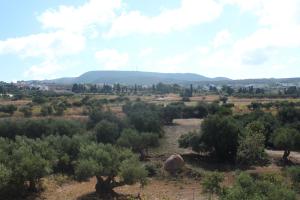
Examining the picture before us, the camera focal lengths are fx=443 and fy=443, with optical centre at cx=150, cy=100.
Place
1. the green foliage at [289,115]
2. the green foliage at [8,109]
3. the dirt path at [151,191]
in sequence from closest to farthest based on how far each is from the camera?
1. the dirt path at [151,191]
2. the green foliage at [289,115]
3. the green foliage at [8,109]

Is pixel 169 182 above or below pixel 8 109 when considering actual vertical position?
below

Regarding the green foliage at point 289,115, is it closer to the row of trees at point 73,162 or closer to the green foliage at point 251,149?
the green foliage at point 251,149

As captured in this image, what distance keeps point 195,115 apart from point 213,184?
81220 millimetres

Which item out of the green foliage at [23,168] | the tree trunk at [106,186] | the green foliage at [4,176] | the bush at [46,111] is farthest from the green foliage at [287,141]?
the bush at [46,111]

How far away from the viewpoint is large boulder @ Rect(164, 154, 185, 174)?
53781mm

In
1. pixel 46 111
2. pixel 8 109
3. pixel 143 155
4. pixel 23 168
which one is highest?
pixel 23 168

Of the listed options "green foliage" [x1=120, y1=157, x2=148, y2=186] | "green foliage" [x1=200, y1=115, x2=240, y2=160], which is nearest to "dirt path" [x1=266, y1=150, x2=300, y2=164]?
"green foliage" [x1=200, y1=115, x2=240, y2=160]

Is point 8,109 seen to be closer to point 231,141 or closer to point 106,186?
point 231,141

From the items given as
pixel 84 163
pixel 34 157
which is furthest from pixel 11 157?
pixel 84 163

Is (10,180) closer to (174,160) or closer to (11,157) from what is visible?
(11,157)

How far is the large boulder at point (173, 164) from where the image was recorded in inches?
2117

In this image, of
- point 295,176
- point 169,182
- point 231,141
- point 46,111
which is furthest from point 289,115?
point 46,111

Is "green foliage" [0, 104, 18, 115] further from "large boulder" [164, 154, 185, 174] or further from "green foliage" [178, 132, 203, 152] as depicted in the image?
"large boulder" [164, 154, 185, 174]

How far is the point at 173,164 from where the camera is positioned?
178ft
